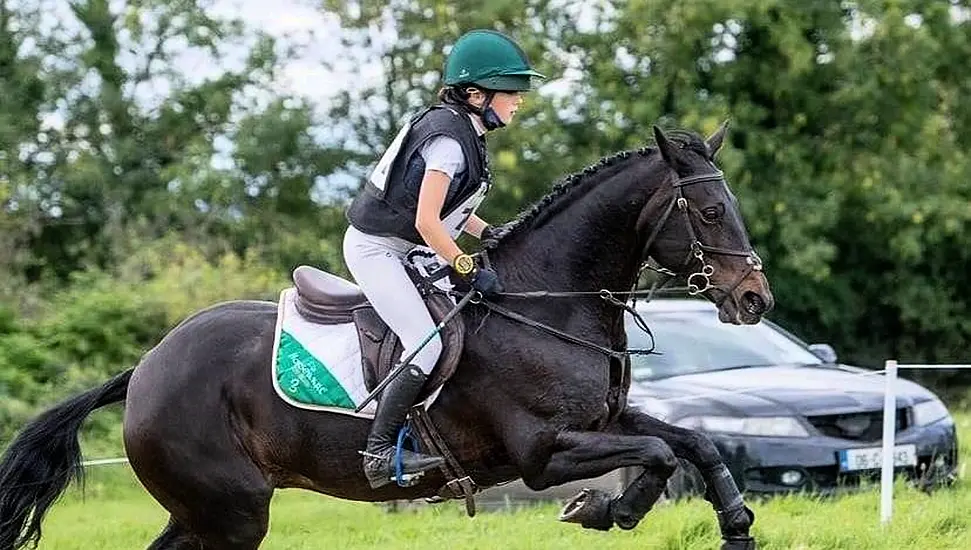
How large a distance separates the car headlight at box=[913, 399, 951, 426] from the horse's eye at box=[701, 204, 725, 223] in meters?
4.57

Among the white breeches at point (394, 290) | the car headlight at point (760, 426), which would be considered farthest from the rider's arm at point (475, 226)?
the car headlight at point (760, 426)

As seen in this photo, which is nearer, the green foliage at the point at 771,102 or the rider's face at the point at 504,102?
the rider's face at the point at 504,102

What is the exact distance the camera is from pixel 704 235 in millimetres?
5219

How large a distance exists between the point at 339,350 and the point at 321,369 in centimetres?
11

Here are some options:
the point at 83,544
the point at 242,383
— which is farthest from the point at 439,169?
the point at 83,544

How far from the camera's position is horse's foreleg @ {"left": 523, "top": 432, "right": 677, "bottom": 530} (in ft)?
16.7

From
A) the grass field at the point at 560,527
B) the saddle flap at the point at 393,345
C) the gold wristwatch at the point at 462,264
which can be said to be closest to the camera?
the gold wristwatch at the point at 462,264

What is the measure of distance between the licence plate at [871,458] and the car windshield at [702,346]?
4.44ft

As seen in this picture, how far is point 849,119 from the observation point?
76.7ft

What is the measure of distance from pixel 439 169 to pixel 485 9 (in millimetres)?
18268

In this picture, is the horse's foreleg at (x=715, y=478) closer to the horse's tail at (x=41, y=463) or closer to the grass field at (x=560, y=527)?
the grass field at (x=560, y=527)

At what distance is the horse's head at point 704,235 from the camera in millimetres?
5141

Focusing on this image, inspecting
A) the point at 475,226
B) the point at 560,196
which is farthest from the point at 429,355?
the point at 560,196

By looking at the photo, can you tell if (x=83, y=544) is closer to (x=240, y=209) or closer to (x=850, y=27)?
(x=240, y=209)
